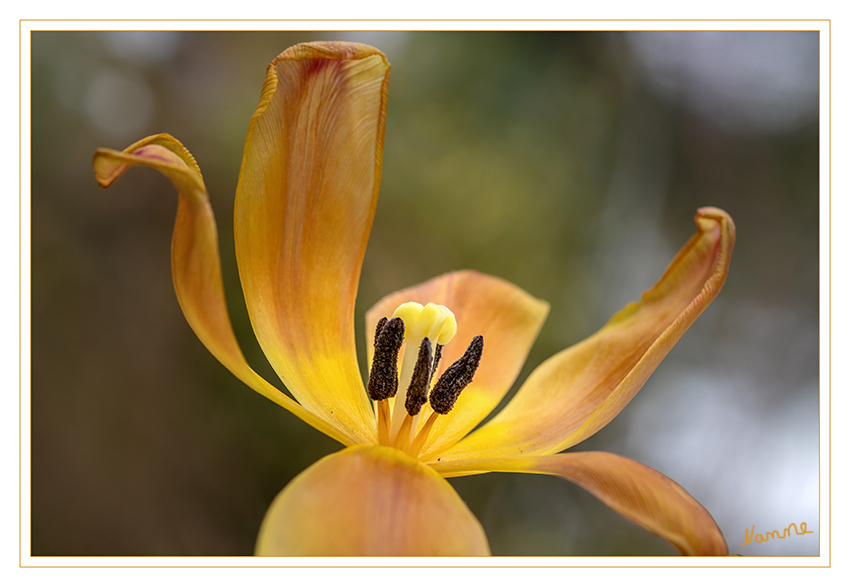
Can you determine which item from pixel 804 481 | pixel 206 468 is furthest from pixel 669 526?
pixel 206 468

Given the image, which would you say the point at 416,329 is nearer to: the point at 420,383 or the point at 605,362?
the point at 420,383

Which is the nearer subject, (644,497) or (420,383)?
(644,497)

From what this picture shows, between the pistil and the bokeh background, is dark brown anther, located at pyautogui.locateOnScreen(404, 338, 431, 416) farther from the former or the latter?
the bokeh background

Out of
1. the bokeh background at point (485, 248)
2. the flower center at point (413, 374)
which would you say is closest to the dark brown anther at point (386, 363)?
the flower center at point (413, 374)

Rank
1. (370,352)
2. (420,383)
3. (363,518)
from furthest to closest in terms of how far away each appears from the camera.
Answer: (370,352), (420,383), (363,518)

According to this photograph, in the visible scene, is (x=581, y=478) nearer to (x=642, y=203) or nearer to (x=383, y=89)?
(x=383, y=89)
